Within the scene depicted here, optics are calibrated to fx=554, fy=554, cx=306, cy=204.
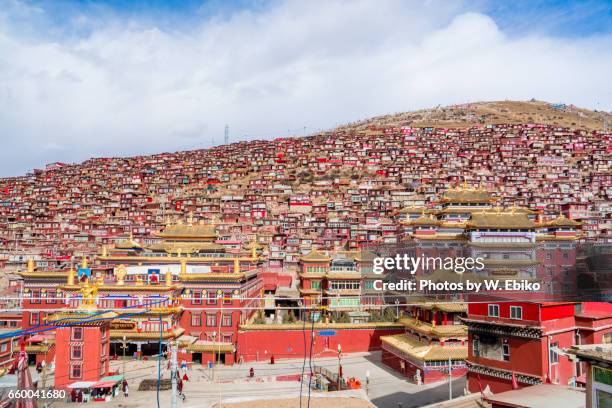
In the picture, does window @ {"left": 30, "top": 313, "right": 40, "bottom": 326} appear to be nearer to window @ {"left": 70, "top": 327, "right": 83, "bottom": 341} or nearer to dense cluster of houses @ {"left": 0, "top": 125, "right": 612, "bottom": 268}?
window @ {"left": 70, "top": 327, "right": 83, "bottom": 341}

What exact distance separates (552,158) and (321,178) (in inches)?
1571

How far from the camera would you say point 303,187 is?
8981 centimetres

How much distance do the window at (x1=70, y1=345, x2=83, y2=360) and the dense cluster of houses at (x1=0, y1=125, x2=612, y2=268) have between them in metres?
33.0

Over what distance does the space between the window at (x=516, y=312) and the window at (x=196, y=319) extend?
18.9 meters

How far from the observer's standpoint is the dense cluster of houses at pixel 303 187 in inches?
2766

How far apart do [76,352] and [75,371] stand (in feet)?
2.63

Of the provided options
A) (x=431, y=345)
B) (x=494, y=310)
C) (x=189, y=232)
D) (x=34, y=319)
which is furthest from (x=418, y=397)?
(x=34, y=319)

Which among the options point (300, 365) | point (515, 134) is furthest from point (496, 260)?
point (515, 134)

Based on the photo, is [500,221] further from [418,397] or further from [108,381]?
[108,381]

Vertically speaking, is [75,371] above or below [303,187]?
below

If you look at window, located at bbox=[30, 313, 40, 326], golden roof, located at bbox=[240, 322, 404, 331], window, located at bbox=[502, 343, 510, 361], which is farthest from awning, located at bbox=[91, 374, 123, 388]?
window, located at bbox=[502, 343, 510, 361]

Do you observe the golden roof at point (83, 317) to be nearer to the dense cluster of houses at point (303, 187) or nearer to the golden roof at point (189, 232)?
the golden roof at point (189, 232)

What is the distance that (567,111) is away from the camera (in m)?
149

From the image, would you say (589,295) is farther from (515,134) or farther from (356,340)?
(515,134)
